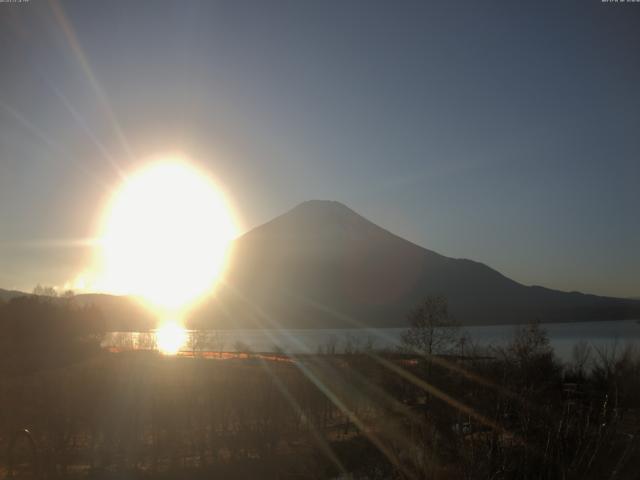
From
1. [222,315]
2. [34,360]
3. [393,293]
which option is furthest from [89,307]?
[393,293]

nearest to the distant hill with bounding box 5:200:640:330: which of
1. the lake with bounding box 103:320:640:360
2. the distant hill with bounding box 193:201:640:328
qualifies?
the distant hill with bounding box 193:201:640:328

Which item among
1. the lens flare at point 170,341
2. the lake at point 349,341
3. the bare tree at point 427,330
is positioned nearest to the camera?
the bare tree at point 427,330

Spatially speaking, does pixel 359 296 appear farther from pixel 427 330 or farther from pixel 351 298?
pixel 427 330

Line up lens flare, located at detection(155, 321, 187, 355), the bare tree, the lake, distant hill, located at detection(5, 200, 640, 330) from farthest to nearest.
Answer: distant hill, located at detection(5, 200, 640, 330), lens flare, located at detection(155, 321, 187, 355), the lake, the bare tree

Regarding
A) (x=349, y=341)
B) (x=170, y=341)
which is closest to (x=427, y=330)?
(x=349, y=341)

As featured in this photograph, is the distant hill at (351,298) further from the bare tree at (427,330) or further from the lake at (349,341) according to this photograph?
the bare tree at (427,330)

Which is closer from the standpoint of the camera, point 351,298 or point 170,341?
point 170,341

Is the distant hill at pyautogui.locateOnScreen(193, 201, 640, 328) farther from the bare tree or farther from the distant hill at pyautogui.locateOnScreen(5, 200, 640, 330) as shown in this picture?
the bare tree

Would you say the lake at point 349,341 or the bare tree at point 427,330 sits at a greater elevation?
the bare tree at point 427,330

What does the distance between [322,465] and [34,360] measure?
88.0ft

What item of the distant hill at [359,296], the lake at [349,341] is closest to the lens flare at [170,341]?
the lake at [349,341]

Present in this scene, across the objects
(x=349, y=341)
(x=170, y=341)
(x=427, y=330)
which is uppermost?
(x=427, y=330)

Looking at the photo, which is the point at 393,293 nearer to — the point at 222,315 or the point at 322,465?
the point at 222,315

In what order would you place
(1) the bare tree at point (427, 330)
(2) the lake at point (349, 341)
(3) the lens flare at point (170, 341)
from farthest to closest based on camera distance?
1. (3) the lens flare at point (170, 341)
2. (2) the lake at point (349, 341)
3. (1) the bare tree at point (427, 330)
